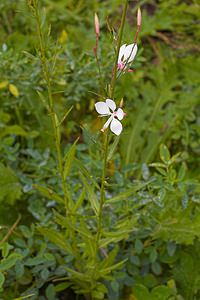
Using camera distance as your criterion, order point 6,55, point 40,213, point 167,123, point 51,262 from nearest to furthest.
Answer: point 51,262 < point 40,213 < point 6,55 < point 167,123

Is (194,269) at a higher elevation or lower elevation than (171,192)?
lower

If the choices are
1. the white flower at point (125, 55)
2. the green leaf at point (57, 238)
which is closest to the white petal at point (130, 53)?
the white flower at point (125, 55)

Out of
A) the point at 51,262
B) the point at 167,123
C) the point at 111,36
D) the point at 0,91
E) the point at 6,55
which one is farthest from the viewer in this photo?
the point at 167,123

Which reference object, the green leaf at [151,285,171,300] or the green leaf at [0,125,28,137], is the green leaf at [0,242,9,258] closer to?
the green leaf at [151,285,171,300]

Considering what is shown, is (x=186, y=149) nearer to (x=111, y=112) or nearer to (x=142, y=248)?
(x=142, y=248)

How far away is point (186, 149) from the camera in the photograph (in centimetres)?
213

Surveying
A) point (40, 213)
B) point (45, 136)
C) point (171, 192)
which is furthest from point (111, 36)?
point (45, 136)

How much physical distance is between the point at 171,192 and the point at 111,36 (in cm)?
65

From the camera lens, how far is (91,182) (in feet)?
5.85

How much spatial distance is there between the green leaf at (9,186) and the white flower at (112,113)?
0.68m

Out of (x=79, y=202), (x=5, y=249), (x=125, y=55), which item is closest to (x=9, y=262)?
(x=5, y=249)

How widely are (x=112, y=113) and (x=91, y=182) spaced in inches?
26.0

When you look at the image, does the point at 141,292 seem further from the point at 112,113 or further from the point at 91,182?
the point at 112,113

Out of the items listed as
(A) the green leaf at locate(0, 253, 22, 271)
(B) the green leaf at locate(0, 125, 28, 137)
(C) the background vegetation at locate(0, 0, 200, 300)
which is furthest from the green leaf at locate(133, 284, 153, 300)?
(B) the green leaf at locate(0, 125, 28, 137)
